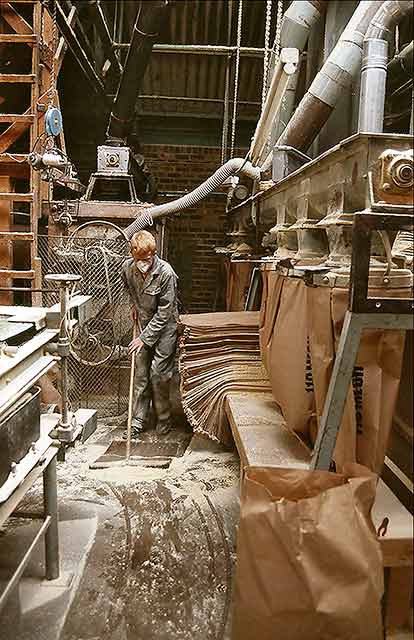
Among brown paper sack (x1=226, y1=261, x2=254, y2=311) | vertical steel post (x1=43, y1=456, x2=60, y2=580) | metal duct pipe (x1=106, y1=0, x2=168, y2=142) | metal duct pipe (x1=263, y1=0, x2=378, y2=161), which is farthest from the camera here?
brown paper sack (x1=226, y1=261, x2=254, y2=311)

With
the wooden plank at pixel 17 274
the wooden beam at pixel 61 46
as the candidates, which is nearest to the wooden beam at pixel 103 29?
the wooden beam at pixel 61 46

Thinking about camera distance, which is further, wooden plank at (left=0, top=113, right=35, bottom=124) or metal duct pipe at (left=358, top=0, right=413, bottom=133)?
wooden plank at (left=0, top=113, right=35, bottom=124)

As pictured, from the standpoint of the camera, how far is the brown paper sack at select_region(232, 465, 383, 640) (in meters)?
1.51

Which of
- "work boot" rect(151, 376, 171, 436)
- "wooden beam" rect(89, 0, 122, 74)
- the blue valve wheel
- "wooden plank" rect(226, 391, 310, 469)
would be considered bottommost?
"work boot" rect(151, 376, 171, 436)

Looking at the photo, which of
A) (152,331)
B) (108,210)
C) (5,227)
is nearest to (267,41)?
(108,210)

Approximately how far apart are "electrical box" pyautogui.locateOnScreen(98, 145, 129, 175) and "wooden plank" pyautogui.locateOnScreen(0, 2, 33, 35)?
1.21 meters

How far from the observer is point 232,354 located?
3.94 m

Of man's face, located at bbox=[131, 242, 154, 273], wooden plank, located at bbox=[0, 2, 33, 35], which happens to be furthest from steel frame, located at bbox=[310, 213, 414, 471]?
wooden plank, located at bbox=[0, 2, 33, 35]

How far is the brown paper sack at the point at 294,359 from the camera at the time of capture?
2.30m

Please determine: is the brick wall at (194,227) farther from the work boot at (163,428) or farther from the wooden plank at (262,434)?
the wooden plank at (262,434)

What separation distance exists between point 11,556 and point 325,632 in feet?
6.39


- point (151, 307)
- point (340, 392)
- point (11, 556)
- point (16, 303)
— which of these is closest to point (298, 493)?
point (340, 392)

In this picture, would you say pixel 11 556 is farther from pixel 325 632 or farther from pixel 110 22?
pixel 110 22

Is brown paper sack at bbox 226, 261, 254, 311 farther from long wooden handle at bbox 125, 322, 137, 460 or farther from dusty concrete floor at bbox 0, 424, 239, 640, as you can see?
dusty concrete floor at bbox 0, 424, 239, 640
